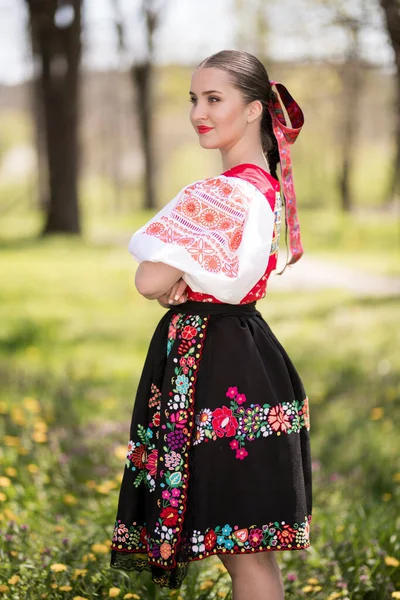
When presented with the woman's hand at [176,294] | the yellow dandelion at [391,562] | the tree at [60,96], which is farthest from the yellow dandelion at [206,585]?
the tree at [60,96]

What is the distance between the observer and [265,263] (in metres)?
2.35

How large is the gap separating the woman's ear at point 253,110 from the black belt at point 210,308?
587 mm

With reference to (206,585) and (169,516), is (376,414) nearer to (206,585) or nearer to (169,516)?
(206,585)

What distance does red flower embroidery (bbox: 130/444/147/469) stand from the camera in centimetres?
249

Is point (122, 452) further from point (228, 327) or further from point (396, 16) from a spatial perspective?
point (396, 16)

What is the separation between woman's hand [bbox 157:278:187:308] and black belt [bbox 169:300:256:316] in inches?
1.8

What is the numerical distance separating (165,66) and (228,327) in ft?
82.5

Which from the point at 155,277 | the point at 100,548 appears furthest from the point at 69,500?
the point at 155,277

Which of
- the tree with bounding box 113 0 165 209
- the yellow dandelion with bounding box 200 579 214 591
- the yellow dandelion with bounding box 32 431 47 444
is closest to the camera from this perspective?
the yellow dandelion with bounding box 200 579 214 591

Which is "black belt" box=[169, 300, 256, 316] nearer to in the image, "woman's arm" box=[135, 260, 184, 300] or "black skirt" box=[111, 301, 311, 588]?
"black skirt" box=[111, 301, 311, 588]

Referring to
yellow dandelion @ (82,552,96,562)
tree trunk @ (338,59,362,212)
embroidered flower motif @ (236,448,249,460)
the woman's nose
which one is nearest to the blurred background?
yellow dandelion @ (82,552,96,562)

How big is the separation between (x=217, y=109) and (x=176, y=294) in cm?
59

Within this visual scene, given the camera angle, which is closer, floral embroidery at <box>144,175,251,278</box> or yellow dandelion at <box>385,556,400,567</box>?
floral embroidery at <box>144,175,251,278</box>

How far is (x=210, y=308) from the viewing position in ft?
7.88
